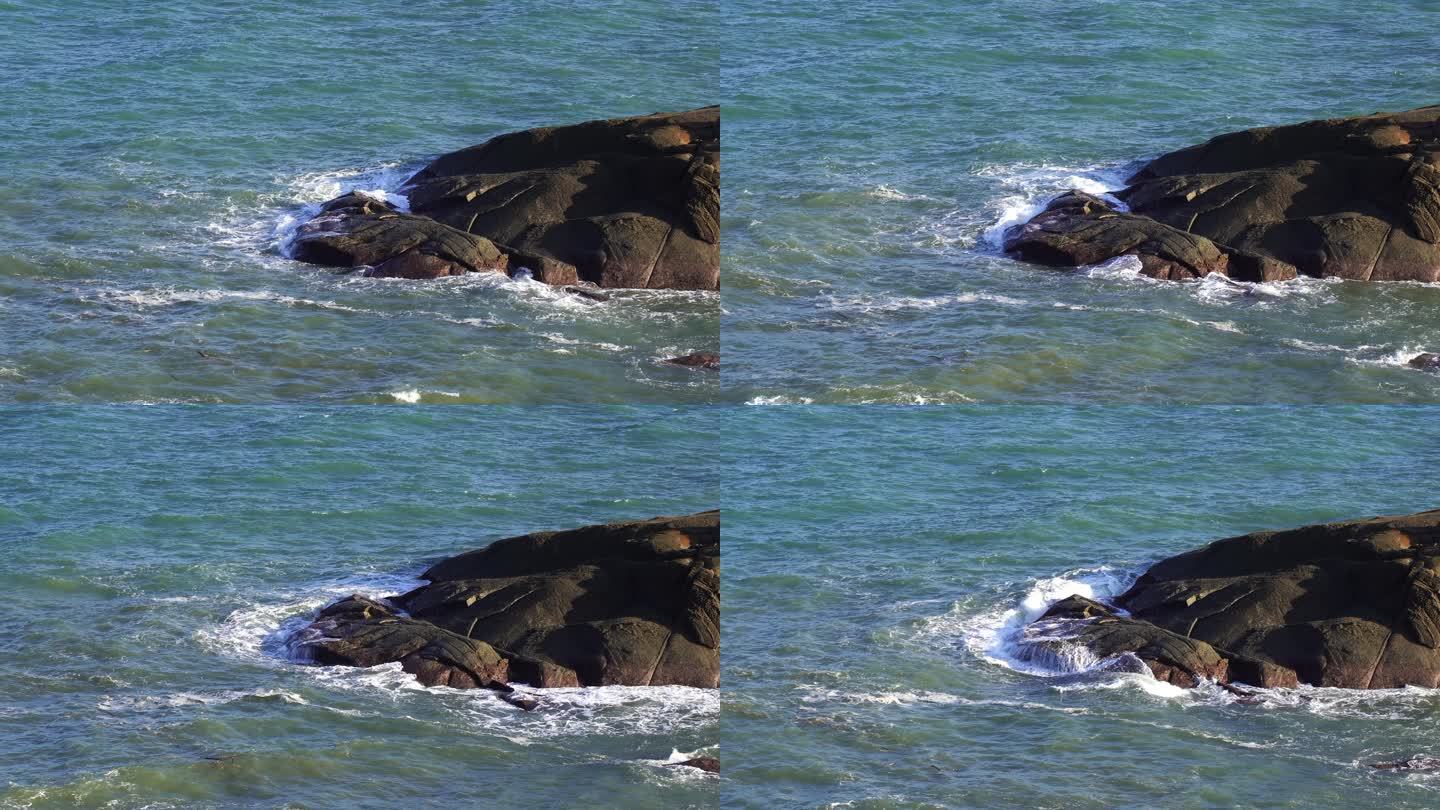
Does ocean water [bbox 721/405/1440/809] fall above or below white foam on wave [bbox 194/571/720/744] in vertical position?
above

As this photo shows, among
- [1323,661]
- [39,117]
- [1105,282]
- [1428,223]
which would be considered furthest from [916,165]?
[39,117]

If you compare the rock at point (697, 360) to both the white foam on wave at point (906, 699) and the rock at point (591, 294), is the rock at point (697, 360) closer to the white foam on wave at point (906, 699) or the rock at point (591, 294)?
the rock at point (591, 294)

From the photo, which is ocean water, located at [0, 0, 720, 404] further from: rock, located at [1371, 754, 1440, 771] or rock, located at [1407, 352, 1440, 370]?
rock, located at [1407, 352, 1440, 370]

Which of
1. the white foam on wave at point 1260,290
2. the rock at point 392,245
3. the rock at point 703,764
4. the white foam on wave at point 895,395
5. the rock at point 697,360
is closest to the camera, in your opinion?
the rock at point 703,764

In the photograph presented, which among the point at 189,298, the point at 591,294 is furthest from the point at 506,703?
the point at 189,298

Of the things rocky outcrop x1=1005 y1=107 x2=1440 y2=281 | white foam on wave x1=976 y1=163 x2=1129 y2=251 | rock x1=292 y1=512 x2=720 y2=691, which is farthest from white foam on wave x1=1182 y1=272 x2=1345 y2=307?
rock x1=292 y1=512 x2=720 y2=691

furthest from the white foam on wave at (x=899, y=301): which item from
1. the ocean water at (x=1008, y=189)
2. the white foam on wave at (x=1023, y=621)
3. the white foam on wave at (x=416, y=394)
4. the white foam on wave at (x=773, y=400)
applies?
the white foam on wave at (x=416, y=394)

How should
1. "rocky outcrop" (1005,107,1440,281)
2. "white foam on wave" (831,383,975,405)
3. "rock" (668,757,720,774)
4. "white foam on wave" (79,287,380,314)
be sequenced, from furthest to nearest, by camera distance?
"rocky outcrop" (1005,107,1440,281)
"white foam on wave" (79,287,380,314)
"white foam on wave" (831,383,975,405)
"rock" (668,757,720,774)
